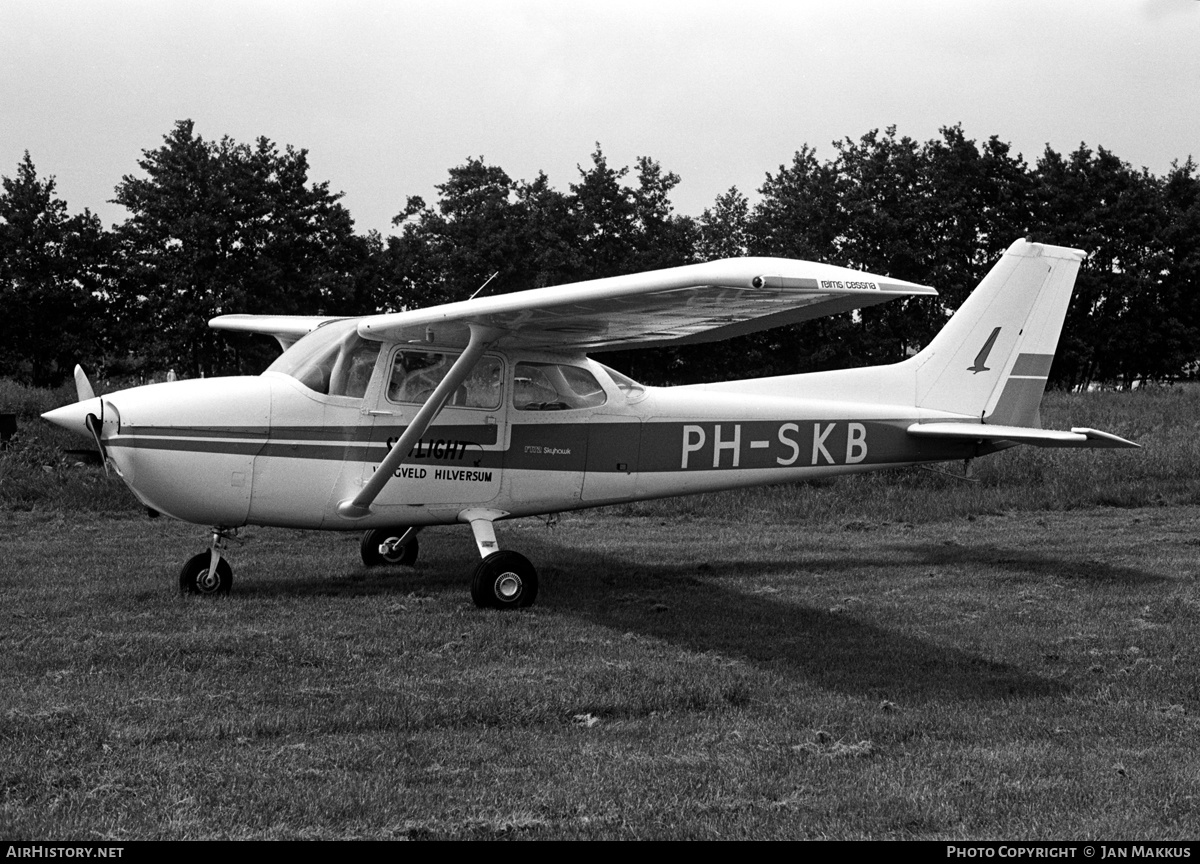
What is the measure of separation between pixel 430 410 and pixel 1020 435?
214 inches

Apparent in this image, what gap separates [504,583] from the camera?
9.03 meters

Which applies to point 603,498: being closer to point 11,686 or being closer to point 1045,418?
point 11,686

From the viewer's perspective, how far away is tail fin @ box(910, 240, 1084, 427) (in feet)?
38.3

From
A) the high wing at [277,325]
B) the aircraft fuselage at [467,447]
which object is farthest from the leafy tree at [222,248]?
the aircraft fuselage at [467,447]

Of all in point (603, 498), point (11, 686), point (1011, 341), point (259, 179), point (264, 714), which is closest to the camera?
point (264, 714)

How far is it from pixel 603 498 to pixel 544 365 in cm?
129

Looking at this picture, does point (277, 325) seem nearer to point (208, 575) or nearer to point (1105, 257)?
point (208, 575)

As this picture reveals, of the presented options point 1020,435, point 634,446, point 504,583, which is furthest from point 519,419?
point 1020,435

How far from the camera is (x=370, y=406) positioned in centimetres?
935

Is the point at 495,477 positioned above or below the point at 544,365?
below

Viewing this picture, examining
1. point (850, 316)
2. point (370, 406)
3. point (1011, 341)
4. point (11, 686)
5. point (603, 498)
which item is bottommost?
point (11, 686)

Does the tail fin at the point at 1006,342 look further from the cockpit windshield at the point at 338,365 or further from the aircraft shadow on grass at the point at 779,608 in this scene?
the cockpit windshield at the point at 338,365

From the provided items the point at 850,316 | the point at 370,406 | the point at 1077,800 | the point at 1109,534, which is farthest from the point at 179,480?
the point at 850,316

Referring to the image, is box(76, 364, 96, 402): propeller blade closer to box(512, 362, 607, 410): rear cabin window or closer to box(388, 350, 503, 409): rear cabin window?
box(388, 350, 503, 409): rear cabin window
